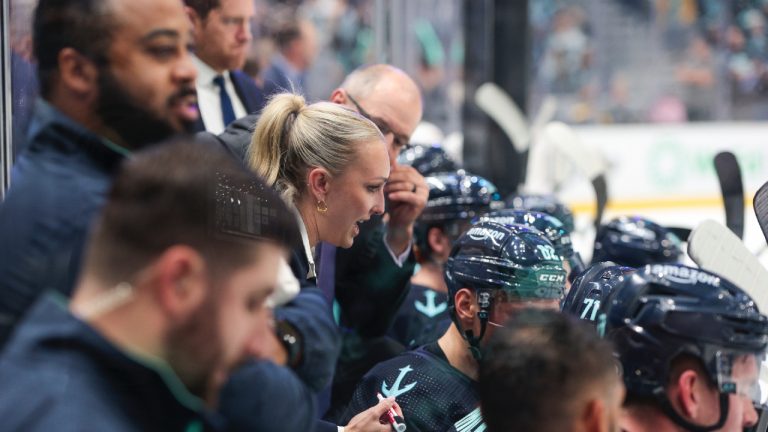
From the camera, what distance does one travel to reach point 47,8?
1287 mm

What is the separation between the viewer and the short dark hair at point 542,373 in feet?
3.99

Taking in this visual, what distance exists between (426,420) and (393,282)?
696 millimetres

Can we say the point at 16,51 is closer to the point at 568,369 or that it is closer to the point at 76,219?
the point at 76,219

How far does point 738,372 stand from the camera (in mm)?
1406

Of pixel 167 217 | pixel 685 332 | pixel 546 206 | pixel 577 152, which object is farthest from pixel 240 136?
pixel 577 152

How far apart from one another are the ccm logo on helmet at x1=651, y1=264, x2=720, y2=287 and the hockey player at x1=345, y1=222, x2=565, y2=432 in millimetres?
585

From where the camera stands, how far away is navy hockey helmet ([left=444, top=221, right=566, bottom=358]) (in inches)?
81.0

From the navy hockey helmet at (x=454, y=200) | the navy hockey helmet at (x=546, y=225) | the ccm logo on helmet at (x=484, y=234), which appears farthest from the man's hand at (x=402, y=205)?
the ccm logo on helmet at (x=484, y=234)

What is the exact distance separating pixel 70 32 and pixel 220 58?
4.34ft

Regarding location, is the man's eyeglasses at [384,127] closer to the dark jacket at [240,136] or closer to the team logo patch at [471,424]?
the dark jacket at [240,136]

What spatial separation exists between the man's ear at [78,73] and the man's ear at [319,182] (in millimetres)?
735

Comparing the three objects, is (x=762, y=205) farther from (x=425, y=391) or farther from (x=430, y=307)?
(x=430, y=307)

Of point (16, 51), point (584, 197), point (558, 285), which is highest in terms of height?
point (16, 51)

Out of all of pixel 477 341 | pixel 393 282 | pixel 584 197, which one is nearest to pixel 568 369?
pixel 477 341
